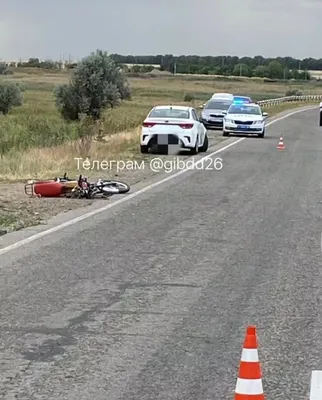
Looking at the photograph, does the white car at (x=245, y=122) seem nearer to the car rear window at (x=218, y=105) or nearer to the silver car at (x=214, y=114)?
the silver car at (x=214, y=114)

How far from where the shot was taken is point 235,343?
22.6 ft

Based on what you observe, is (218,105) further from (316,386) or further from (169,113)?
(316,386)

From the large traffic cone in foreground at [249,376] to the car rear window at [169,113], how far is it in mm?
22578

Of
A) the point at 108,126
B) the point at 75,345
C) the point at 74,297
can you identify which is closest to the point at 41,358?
the point at 75,345

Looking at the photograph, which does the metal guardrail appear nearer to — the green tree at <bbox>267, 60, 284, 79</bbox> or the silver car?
the silver car

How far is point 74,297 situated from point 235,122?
30079 millimetres

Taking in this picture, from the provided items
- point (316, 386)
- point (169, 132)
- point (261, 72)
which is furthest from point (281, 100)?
point (261, 72)

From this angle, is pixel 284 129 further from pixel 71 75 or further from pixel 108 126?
pixel 71 75

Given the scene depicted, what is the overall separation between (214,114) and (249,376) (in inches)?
1513

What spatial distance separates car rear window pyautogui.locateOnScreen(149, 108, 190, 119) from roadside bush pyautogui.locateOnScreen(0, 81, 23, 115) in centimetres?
3703

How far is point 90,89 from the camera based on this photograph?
5747cm

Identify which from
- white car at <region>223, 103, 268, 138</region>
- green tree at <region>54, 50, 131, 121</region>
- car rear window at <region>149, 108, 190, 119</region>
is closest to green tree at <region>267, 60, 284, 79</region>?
green tree at <region>54, 50, 131, 121</region>

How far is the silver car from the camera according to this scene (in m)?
42.9

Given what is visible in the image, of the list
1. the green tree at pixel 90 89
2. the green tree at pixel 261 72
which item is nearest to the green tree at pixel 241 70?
the green tree at pixel 261 72
